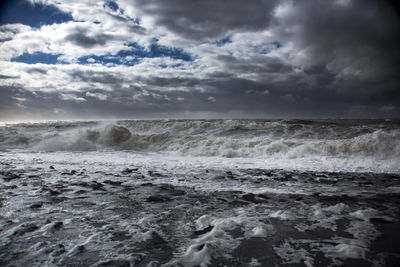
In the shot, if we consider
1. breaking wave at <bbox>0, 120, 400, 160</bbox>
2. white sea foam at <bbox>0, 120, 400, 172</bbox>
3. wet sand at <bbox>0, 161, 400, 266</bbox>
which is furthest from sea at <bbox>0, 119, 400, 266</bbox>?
breaking wave at <bbox>0, 120, 400, 160</bbox>

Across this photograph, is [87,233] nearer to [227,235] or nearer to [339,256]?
[227,235]

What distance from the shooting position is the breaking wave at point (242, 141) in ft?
33.9

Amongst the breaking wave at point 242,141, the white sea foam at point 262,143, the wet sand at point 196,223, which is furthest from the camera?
the breaking wave at point 242,141

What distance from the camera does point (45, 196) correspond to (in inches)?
166

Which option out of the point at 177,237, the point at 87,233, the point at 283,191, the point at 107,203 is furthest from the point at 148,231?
the point at 283,191

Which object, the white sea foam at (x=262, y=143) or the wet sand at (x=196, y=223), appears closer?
the wet sand at (x=196, y=223)

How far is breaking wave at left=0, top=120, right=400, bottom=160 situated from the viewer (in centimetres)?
1034

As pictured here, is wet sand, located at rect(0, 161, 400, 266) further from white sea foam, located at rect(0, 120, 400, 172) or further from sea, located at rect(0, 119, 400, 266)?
white sea foam, located at rect(0, 120, 400, 172)

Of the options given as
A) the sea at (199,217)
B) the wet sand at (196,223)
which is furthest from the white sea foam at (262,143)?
the wet sand at (196,223)

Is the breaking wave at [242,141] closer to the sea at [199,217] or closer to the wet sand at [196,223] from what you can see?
the sea at [199,217]

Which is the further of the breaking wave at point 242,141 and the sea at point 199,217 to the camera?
the breaking wave at point 242,141

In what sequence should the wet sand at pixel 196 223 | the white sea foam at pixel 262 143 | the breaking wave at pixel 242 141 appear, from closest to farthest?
the wet sand at pixel 196 223 < the white sea foam at pixel 262 143 < the breaking wave at pixel 242 141

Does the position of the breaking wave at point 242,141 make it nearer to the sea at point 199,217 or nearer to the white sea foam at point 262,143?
the white sea foam at point 262,143

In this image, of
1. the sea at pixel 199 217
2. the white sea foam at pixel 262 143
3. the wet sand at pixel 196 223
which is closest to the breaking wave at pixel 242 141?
the white sea foam at pixel 262 143
